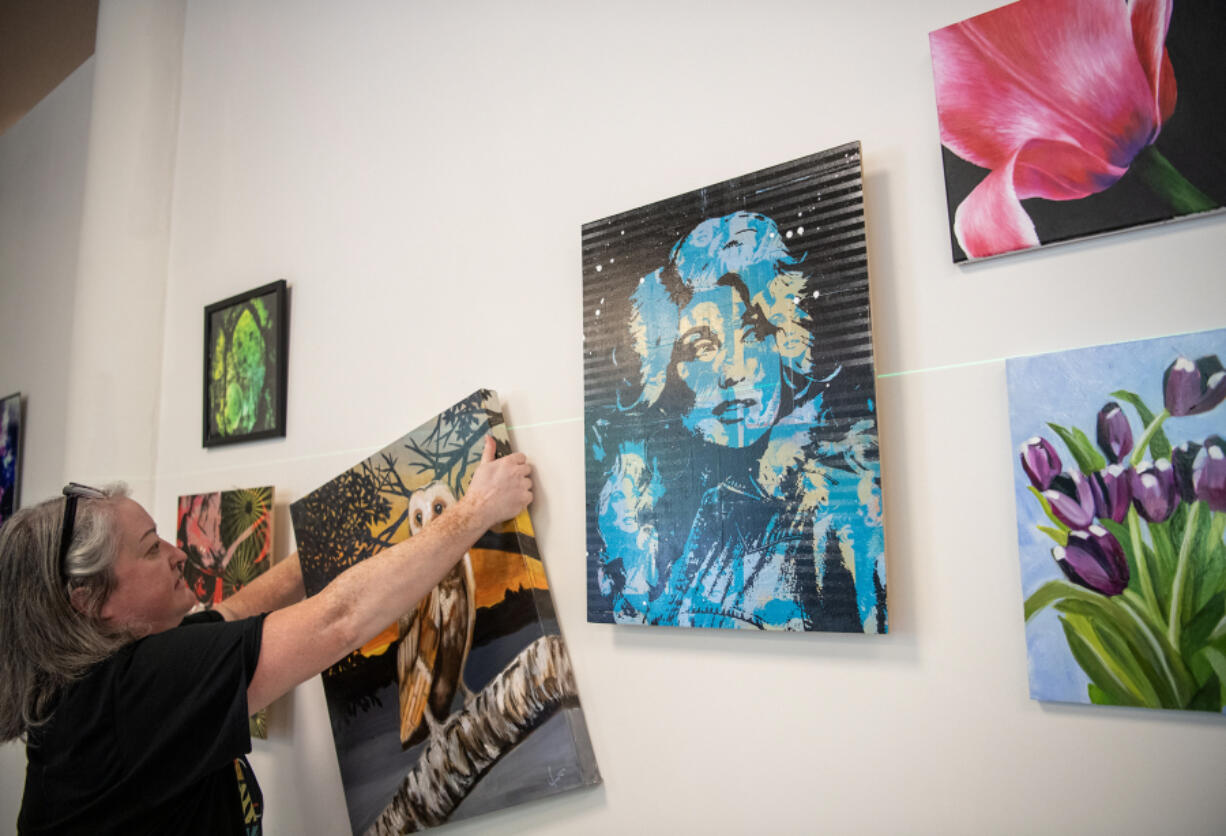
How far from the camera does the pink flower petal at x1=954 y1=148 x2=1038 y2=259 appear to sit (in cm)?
100

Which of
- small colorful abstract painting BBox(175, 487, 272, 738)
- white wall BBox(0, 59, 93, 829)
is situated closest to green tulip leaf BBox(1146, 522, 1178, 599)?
small colorful abstract painting BBox(175, 487, 272, 738)

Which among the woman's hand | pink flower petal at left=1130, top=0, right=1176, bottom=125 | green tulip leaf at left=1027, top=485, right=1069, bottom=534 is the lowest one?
green tulip leaf at left=1027, top=485, right=1069, bottom=534

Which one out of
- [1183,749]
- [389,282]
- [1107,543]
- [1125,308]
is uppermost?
[389,282]

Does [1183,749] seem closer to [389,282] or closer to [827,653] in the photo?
[827,653]

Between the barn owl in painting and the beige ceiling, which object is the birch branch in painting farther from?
the beige ceiling

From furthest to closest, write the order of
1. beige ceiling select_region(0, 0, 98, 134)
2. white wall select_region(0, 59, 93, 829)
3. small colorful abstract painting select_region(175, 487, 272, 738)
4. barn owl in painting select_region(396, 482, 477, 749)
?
beige ceiling select_region(0, 0, 98, 134) < white wall select_region(0, 59, 93, 829) < small colorful abstract painting select_region(175, 487, 272, 738) < barn owl in painting select_region(396, 482, 477, 749)

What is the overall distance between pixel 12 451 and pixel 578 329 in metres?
2.48

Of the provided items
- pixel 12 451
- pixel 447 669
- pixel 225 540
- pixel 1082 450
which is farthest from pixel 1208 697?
pixel 12 451

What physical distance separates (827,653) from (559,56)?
3.94 feet

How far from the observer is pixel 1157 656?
888 mm

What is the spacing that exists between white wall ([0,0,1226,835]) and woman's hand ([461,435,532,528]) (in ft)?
0.17

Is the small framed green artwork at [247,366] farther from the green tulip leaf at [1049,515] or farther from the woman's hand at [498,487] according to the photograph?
the green tulip leaf at [1049,515]

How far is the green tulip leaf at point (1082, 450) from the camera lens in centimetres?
93

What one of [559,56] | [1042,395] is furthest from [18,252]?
[1042,395]
